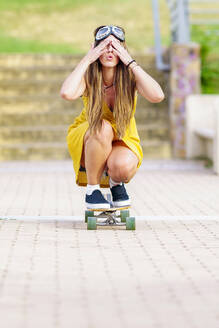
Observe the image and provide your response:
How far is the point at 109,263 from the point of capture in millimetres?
5875

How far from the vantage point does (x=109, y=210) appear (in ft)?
24.1

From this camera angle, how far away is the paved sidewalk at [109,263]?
4.47 m

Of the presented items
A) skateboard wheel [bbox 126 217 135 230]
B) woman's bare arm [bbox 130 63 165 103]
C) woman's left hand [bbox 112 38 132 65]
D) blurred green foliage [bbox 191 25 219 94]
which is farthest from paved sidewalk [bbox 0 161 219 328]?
blurred green foliage [bbox 191 25 219 94]

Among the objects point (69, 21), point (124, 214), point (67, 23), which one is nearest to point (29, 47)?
point (67, 23)

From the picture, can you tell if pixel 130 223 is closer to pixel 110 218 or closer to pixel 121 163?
pixel 110 218

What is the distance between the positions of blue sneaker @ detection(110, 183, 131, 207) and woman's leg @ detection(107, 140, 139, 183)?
0.09 meters

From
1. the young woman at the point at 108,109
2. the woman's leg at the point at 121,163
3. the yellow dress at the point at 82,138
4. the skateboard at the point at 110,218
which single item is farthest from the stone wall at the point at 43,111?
the woman's leg at the point at 121,163

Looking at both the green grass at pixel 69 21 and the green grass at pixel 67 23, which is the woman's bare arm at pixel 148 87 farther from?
the green grass at pixel 69 21

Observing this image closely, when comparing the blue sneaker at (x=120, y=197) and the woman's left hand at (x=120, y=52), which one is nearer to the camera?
the woman's left hand at (x=120, y=52)

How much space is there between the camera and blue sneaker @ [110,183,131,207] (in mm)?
7348

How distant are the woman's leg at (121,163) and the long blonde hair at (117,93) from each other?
12 centimetres

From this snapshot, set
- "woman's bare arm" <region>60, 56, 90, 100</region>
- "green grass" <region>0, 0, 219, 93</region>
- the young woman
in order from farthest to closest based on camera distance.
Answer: "green grass" <region>0, 0, 219, 93</region> < the young woman < "woman's bare arm" <region>60, 56, 90, 100</region>

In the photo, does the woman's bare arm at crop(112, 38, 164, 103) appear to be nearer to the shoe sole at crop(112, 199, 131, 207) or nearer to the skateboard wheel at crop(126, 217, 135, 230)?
the shoe sole at crop(112, 199, 131, 207)

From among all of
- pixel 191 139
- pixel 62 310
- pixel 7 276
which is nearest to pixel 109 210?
pixel 7 276
